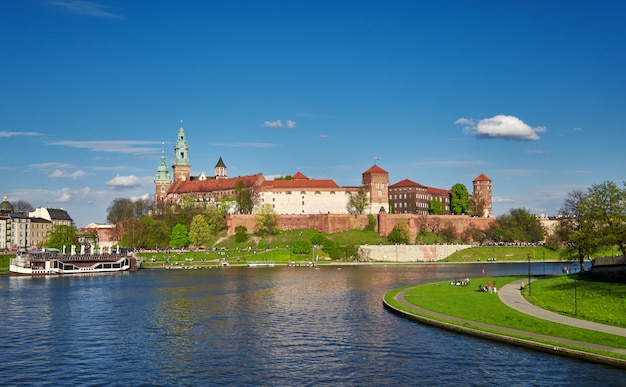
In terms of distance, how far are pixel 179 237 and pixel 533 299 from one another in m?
92.6

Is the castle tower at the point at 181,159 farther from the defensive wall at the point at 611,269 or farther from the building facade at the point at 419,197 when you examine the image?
the defensive wall at the point at 611,269

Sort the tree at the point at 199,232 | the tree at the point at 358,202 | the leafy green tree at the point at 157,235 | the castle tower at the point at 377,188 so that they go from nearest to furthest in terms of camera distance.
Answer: the tree at the point at 199,232, the leafy green tree at the point at 157,235, the tree at the point at 358,202, the castle tower at the point at 377,188

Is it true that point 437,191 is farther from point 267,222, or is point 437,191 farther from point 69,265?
point 69,265

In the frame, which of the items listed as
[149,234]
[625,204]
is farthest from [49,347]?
[149,234]

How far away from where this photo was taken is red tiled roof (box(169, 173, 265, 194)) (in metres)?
152

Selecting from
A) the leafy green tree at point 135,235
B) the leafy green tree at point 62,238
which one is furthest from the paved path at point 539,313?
the leafy green tree at point 62,238

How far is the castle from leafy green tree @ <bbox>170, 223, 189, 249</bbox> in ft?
65.8

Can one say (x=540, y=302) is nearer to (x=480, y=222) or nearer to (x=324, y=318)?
(x=324, y=318)

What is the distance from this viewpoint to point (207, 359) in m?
32.6

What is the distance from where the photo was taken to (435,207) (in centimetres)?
16450

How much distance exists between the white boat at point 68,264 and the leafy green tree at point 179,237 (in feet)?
70.5

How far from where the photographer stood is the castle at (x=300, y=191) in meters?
143

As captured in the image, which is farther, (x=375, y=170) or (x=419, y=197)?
(x=419, y=197)

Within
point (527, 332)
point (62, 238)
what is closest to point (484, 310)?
point (527, 332)
